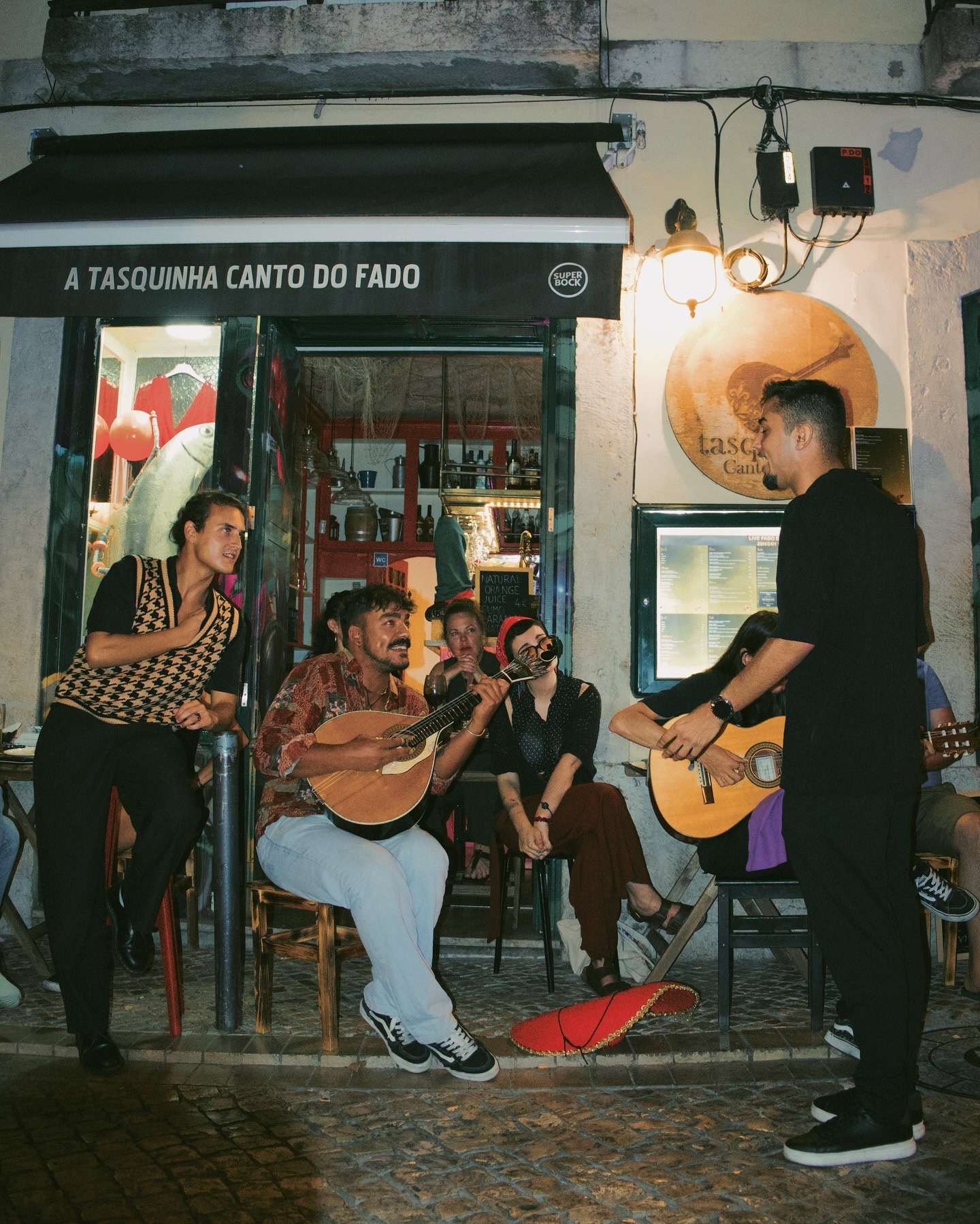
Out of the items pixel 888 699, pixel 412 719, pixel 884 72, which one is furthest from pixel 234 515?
pixel 884 72

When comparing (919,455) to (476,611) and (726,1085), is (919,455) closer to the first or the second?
(476,611)

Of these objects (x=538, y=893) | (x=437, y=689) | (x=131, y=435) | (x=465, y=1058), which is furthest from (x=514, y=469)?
(x=465, y=1058)

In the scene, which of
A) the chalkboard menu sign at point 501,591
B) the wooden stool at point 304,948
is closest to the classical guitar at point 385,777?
the wooden stool at point 304,948

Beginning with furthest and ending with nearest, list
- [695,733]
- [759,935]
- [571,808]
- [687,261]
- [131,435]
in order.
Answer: [131,435] < [687,261] < [571,808] < [759,935] < [695,733]

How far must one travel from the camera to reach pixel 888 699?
8.28 feet

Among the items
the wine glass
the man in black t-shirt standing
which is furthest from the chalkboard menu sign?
the man in black t-shirt standing

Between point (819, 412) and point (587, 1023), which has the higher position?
point (819, 412)

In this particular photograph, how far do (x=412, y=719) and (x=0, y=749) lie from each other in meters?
2.03

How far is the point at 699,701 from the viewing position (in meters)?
3.43

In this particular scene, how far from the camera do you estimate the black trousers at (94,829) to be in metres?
3.12

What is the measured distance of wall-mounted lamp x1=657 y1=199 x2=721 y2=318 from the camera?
470 cm

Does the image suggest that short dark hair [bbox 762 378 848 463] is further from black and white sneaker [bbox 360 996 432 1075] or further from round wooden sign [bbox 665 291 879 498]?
black and white sneaker [bbox 360 996 432 1075]

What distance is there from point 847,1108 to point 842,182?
4.34 m

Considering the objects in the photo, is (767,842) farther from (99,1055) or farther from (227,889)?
(99,1055)
